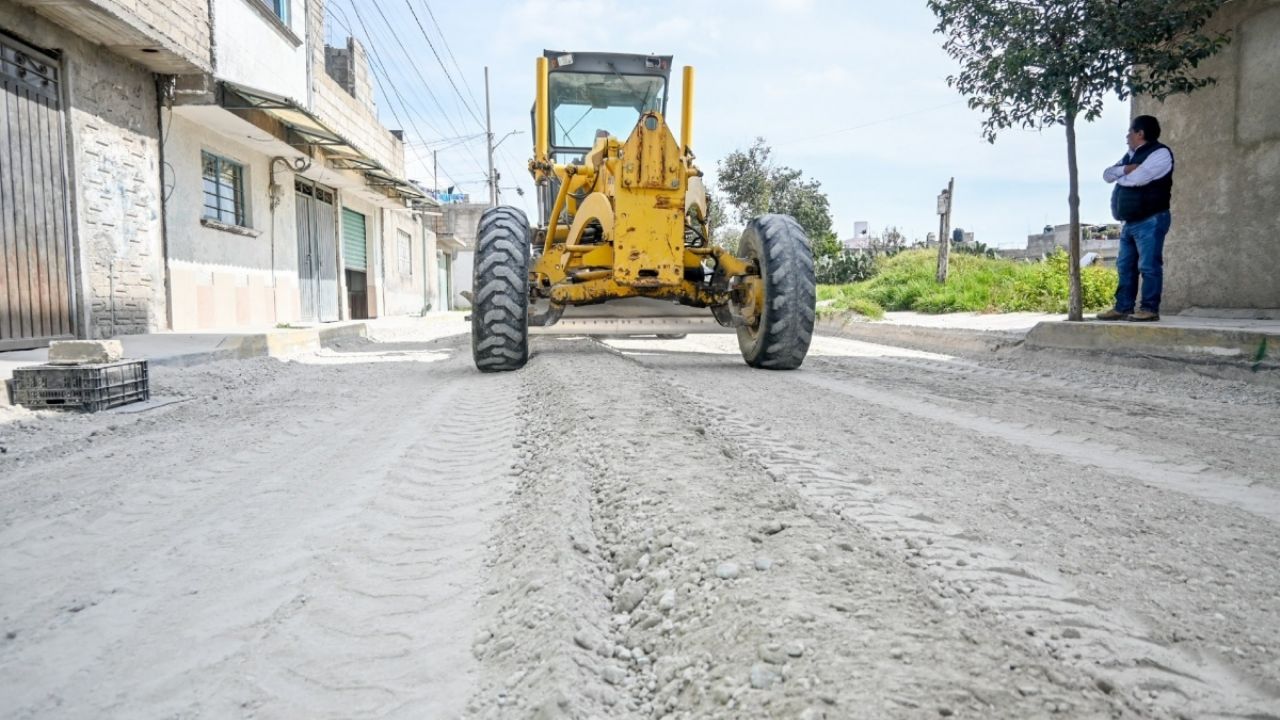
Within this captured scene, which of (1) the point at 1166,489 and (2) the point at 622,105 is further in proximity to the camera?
(2) the point at 622,105

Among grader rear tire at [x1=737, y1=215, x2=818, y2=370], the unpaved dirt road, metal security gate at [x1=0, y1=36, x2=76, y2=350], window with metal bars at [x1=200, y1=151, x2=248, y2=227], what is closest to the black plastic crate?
the unpaved dirt road

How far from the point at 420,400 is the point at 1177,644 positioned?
4071 mm

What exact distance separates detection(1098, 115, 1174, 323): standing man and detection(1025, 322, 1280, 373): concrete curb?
24.8 inches

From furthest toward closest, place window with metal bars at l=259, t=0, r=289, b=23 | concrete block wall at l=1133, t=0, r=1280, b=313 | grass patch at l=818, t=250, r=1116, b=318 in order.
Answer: window with metal bars at l=259, t=0, r=289, b=23 < grass patch at l=818, t=250, r=1116, b=318 < concrete block wall at l=1133, t=0, r=1280, b=313

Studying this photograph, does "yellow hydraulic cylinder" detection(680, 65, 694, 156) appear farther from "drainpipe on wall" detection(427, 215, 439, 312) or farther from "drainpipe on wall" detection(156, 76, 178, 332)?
"drainpipe on wall" detection(427, 215, 439, 312)

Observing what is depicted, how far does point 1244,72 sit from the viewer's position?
25.2 feet

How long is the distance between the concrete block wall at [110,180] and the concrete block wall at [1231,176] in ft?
37.9

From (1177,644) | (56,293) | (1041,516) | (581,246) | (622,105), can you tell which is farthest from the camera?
A: (622,105)

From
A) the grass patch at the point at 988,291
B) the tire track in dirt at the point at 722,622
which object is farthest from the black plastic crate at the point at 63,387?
the grass patch at the point at 988,291

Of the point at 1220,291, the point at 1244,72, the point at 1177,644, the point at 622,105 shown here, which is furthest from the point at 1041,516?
the point at 1244,72

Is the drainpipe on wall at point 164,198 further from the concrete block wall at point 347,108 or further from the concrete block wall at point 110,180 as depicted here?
the concrete block wall at point 347,108

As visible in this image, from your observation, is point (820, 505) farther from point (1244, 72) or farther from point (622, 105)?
point (1244, 72)

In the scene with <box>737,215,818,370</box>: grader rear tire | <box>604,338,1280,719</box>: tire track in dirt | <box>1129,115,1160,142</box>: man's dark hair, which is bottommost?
<box>604,338,1280,719</box>: tire track in dirt

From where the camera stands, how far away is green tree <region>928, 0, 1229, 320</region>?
716 centimetres
